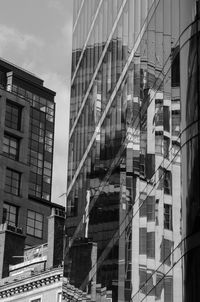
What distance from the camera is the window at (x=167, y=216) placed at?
33.5 meters

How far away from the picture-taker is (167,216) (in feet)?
111

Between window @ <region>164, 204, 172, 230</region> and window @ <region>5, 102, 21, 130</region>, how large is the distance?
307 feet

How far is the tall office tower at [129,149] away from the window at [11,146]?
67881 mm

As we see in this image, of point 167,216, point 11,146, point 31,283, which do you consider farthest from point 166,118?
point 11,146

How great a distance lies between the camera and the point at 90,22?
2146 inches

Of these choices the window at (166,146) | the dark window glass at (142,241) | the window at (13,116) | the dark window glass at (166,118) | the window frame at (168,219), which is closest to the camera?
the window frame at (168,219)

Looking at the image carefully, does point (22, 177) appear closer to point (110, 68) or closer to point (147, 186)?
point (110, 68)

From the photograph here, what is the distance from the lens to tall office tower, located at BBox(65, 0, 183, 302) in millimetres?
34562

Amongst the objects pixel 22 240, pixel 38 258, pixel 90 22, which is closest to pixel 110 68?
pixel 90 22

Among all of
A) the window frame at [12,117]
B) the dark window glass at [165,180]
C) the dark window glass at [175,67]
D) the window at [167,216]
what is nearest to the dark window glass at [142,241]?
the dark window glass at [165,180]

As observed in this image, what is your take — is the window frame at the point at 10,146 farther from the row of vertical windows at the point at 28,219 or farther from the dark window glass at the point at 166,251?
the dark window glass at the point at 166,251

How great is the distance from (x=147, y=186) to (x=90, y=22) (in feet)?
64.2

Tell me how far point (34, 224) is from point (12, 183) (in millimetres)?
6453

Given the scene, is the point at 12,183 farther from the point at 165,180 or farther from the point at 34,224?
the point at 165,180
